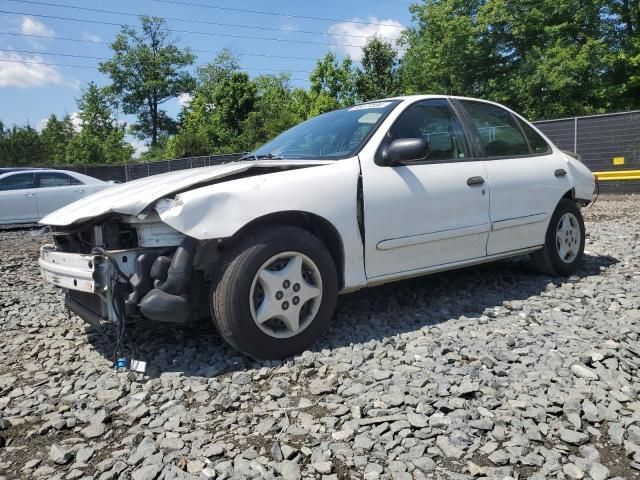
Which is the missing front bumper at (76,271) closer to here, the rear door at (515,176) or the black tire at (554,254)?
the rear door at (515,176)

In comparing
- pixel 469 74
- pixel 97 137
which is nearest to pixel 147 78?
pixel 97 137

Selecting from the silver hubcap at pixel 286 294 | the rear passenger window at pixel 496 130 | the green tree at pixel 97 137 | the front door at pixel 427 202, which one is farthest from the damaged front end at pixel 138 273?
the green tree at pixel 97 137

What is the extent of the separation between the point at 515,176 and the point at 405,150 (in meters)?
1.41

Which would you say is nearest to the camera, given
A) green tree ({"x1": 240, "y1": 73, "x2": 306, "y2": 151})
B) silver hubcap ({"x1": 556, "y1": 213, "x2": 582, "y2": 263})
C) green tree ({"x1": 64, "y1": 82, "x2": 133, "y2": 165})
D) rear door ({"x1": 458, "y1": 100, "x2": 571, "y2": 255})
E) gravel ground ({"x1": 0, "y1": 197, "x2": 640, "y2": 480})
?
gravel ground ({"x1": 0, "y1": 197, "x2": 640, "y2": 480})

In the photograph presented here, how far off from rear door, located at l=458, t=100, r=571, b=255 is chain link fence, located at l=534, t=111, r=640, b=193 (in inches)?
407

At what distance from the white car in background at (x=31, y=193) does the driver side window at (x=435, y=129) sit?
9.46 m

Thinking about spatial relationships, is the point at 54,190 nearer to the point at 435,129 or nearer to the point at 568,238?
the point at 435,129

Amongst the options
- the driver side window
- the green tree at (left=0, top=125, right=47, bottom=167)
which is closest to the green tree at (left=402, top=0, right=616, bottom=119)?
the driver side window

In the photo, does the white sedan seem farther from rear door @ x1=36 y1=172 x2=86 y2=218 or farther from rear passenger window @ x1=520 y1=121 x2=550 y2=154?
rear door @ x1=36 y1=172 x2=86 y2=218

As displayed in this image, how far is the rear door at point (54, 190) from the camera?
1229 cm

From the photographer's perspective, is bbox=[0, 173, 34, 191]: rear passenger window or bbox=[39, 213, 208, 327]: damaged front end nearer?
bbox=[39, 213, 208, 327]: damaged front end

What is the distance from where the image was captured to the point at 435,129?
4.23 m

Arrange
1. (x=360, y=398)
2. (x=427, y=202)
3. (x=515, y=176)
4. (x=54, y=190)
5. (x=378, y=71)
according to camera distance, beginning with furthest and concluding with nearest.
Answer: (x=378, y=71), (x=54, y=190), (x=515, y=176), (x=427, y=202), (x=360, y=398)

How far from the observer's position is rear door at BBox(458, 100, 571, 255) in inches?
174
